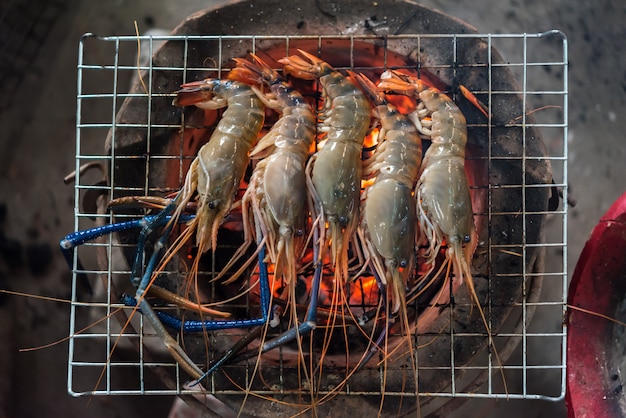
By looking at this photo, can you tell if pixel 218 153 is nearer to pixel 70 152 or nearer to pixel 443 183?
pixel 443 183

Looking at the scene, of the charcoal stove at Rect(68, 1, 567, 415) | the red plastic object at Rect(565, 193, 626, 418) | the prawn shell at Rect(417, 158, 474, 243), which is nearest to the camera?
the prawn shell at Rect(417, 158, 474, 243)

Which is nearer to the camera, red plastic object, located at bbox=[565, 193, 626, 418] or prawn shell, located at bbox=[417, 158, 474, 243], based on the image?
prawn shell, located at bbox=[417, 158, 474, 243]

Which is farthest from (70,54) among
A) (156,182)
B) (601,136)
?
(601,136)

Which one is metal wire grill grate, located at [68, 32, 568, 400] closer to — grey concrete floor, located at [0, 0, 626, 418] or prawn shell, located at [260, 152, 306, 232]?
prawn shell, located at [260, 152, 306, 232]

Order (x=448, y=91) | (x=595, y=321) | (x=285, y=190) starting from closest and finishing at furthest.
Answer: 1. (x=285, y=190)
2. (x=448, y=91)
3. (x=595, y=321)

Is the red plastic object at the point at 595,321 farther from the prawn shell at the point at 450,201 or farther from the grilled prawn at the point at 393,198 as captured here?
the grilled prawn at the point at 393,198

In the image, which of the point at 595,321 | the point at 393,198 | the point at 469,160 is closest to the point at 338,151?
the point at 393,198

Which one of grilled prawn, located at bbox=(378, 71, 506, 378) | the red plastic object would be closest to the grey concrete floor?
the red plastic object
